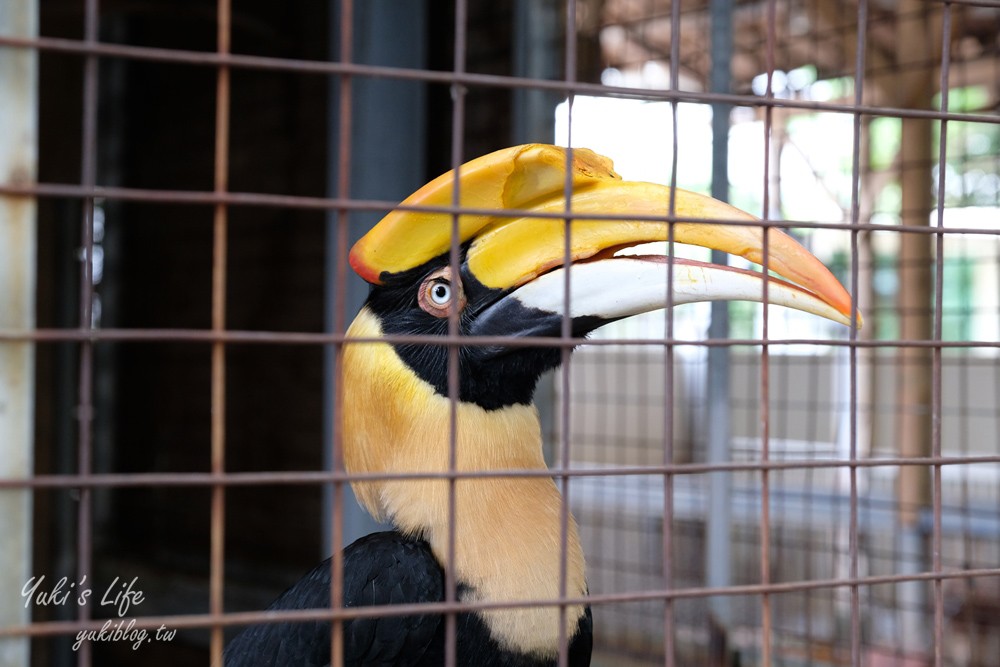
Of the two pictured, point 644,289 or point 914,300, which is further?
point 914,300

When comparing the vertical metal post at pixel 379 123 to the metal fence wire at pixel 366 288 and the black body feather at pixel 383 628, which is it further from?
the black body feather at pixel 383 628

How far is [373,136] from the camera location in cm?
222

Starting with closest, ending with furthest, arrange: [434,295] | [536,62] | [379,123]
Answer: [434,295] → [379,123] → [536,62]

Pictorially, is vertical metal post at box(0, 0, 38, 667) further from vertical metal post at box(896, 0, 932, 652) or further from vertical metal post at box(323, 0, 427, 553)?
vertical metal post at box(896, 0, 932, 652)

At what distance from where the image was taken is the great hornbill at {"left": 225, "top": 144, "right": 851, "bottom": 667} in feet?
4.02

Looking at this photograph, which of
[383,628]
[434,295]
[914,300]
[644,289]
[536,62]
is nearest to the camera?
[644,289]

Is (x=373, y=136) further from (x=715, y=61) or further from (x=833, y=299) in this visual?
(x=833, y=299)

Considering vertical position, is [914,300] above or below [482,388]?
above

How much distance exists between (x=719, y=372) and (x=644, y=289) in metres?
→ 1.16

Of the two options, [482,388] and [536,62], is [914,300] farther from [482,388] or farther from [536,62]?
[482,388]

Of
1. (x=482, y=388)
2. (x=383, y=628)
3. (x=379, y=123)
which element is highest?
(x=379, y=123)

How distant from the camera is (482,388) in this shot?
150cm

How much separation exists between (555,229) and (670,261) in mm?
384

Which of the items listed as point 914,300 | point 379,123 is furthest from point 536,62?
point 914,300
